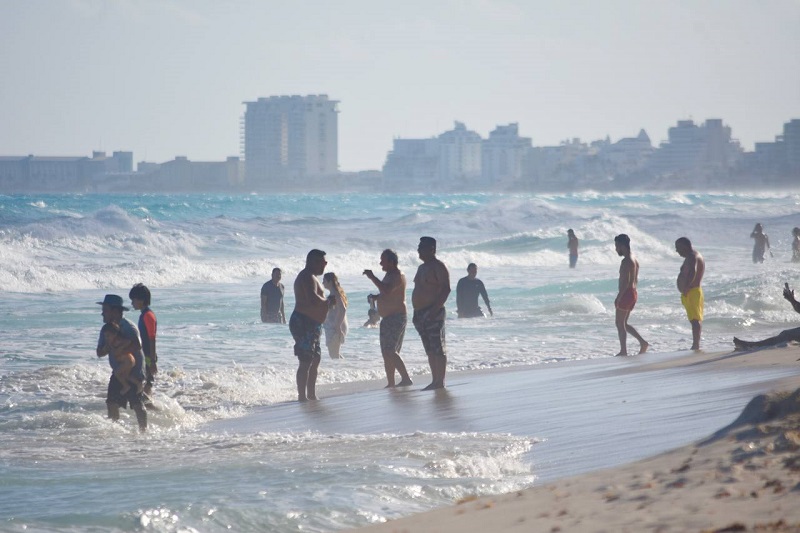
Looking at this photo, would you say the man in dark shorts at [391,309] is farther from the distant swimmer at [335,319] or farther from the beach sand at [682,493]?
the beach sand at [682,493]

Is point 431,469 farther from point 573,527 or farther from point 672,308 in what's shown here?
point 672,308

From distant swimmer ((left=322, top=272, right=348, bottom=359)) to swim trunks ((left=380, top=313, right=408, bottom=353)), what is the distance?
190cm

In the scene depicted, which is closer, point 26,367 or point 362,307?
point 26,367

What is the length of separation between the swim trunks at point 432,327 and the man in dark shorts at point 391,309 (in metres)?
0.37

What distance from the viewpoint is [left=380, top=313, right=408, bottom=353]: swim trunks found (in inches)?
413

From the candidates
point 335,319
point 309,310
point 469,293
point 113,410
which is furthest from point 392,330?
point 469,293

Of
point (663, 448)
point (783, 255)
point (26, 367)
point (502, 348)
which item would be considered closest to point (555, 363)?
point (502, 348)

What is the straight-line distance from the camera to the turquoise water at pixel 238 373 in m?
5.99

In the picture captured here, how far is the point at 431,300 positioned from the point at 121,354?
2.86 m

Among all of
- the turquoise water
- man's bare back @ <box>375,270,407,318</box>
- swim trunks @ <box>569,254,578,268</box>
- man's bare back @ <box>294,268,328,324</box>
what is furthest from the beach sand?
swim trunks @ <box>569,254,578,268</box>

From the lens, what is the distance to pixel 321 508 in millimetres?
5754

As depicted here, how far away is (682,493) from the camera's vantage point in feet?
15.7

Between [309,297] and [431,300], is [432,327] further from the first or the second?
[309,297]

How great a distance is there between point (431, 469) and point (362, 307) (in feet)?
47.6
